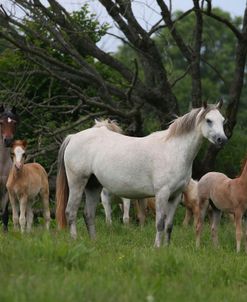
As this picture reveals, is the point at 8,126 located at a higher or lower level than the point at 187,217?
higher

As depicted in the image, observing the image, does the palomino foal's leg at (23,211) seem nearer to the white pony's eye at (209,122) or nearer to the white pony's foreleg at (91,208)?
the white pony's foreleg at (91,208)

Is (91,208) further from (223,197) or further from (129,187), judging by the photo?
(223,197)

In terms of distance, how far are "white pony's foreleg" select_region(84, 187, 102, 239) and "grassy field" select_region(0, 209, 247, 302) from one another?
246 cm

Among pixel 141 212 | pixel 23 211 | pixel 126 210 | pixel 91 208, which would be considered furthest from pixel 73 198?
pixel 126 210

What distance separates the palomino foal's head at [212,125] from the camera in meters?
9.92

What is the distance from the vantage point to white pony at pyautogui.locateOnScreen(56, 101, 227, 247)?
10.0 meters

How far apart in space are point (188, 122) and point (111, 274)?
3.95m

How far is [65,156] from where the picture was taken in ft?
37.6

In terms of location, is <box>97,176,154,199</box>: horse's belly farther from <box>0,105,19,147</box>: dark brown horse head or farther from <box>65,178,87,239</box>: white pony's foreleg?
<box>0,105,19,147</box>: dark brown horse head

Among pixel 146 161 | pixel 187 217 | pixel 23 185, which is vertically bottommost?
pixel 187 217

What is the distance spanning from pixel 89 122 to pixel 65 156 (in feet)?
17.1

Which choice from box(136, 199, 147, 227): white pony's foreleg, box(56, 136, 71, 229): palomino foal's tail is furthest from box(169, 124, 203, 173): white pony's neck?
box(136, 199, 147, 227): white pony's foreleg

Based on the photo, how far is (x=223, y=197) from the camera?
35.7 ft

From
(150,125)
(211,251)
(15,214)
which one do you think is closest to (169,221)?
(211,251)
